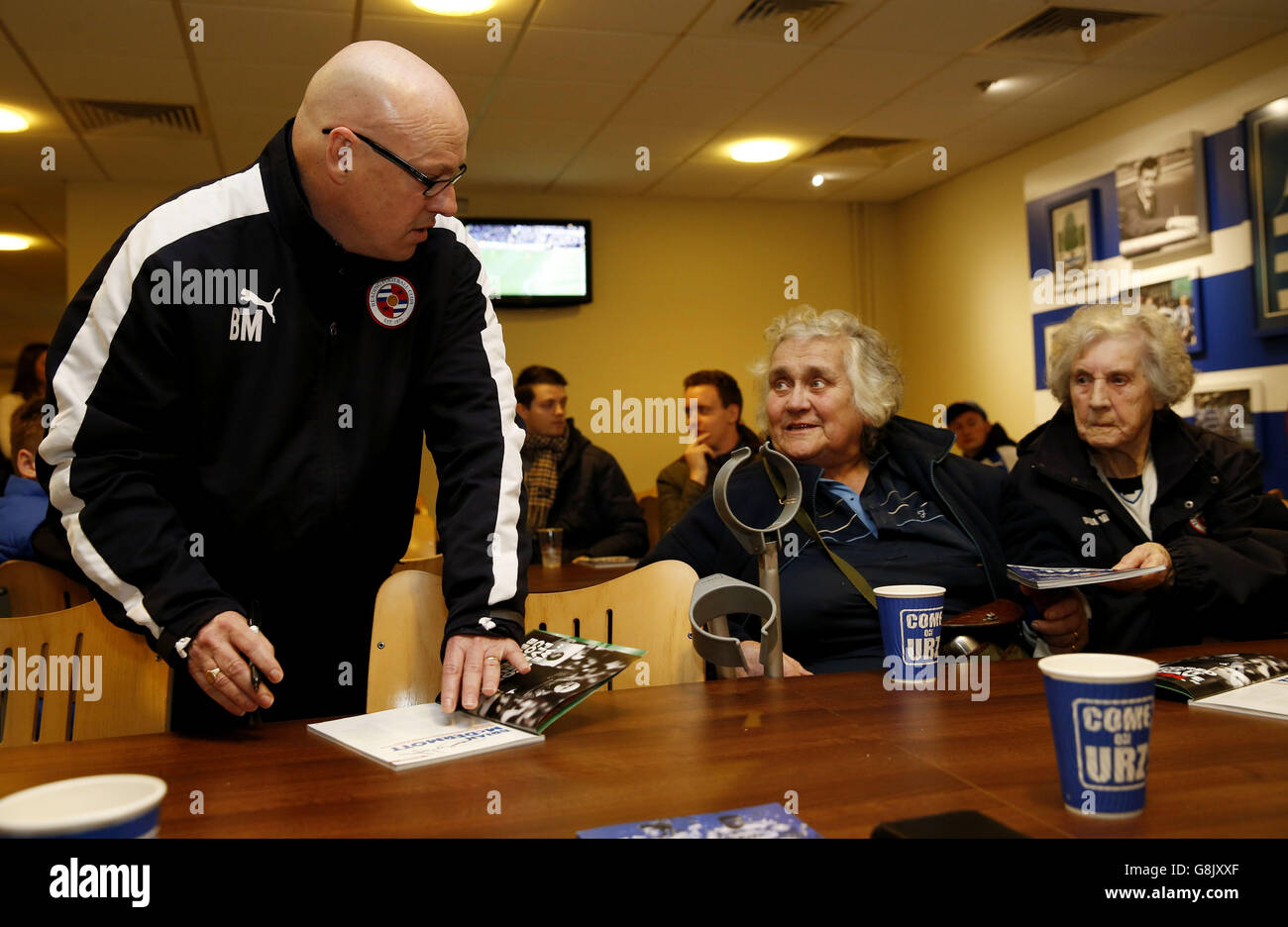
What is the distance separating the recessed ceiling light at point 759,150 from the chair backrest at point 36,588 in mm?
4455

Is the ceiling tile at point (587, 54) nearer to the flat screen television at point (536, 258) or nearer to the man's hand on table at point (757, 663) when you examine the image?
the flat screen television at point (536, 258)

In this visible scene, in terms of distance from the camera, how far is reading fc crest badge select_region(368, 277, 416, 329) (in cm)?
150

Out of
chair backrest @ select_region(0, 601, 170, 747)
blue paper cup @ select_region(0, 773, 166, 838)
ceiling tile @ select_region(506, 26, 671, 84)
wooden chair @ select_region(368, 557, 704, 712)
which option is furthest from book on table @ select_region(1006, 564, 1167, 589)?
ceiling tile @ select_region(506, 26, 671, 84)

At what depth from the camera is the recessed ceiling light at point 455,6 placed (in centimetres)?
391

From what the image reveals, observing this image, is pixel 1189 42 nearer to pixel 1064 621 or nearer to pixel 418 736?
pixel 1064 621

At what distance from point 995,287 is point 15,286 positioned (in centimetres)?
906

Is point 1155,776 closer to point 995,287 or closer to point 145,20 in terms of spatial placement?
point 145,20

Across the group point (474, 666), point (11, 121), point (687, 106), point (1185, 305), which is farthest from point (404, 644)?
point (11, 121)

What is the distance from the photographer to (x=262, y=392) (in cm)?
144

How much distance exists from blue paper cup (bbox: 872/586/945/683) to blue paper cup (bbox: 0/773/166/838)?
97 cm

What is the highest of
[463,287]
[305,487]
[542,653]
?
[463,287]

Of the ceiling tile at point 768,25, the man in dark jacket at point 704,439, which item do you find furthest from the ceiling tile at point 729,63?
the man in dark jacket at point 704,439
